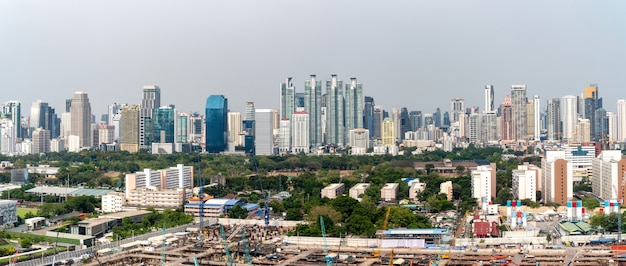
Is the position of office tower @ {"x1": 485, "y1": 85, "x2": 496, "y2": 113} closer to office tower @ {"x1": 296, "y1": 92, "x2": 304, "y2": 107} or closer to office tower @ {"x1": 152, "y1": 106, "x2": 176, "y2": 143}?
office tower @ {"x1": 296, "y1": 92, "x2": 304, "y2": 107}

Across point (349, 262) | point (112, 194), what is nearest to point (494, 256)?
point (349, 262)

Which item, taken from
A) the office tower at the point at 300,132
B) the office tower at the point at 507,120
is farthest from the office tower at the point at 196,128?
the office tower at the point at 507,120

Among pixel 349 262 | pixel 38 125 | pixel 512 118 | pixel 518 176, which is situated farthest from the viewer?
pixel 38 125

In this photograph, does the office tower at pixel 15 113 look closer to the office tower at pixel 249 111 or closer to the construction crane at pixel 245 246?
the office tower at pixel 249 111

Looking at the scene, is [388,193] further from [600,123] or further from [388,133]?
[600,123]

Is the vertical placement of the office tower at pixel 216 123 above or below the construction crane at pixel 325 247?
above

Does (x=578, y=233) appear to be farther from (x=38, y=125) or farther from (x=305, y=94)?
(x=38, y=125)
